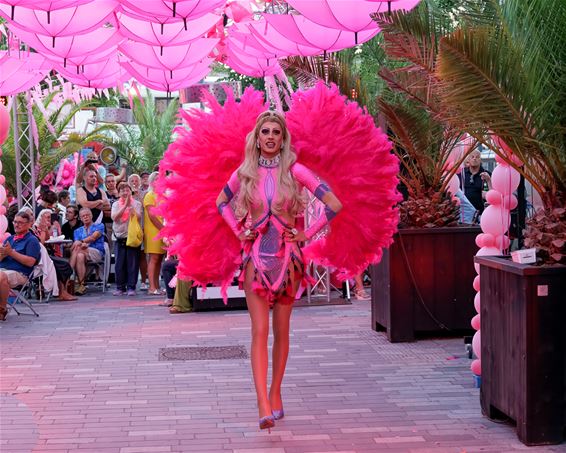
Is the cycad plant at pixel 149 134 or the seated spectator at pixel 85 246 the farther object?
the cycad plant at pixel 149 134

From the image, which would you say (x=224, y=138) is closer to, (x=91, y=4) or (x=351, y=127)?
(x=351, y=127)

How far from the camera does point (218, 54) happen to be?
14.4 metres

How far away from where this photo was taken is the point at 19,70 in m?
12.9

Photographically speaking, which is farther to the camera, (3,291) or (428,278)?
(3,291)

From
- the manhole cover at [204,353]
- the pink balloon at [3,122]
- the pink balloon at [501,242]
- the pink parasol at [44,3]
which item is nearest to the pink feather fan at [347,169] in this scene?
the pink balloon at [501,242]

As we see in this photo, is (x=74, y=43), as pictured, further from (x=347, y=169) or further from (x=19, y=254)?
(x=347, y=169)

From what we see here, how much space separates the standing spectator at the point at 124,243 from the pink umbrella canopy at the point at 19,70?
223 cm

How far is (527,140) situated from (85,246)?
1044 cm

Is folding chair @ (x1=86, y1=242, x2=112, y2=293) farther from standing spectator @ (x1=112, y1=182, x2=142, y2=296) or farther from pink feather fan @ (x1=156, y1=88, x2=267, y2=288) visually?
pink feather fan @ (x1=156, y1=88, x2=267, y2=288)

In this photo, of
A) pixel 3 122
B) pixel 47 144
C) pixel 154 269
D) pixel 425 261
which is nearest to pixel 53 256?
pixel 154 269

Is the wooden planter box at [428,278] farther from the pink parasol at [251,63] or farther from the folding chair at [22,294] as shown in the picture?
the folding chair at [22,294]

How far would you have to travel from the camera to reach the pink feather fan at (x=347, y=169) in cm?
654

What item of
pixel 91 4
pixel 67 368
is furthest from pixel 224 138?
pixel 91 4

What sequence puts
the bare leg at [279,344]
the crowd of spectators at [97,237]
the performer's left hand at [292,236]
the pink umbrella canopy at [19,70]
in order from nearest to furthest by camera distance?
the performer's left hand at [292,236] → the bare leg at [279,344] → the pink umbrella canopy at [19,70] → the crowd of spectators at [97,237]
